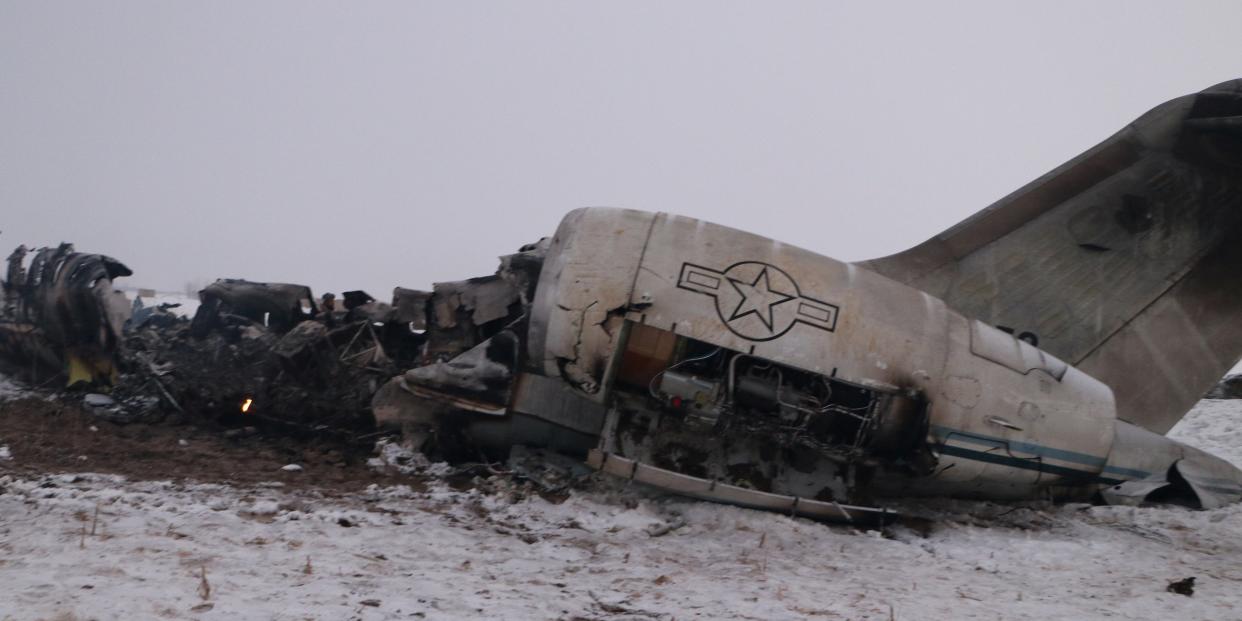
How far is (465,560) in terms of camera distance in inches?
220

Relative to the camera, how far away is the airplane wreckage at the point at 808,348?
24.3ft

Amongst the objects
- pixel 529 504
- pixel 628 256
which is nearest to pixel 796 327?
pixel 628 256

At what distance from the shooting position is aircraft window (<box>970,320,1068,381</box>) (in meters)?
8.09

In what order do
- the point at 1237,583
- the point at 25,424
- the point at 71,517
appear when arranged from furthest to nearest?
the point at 25,424, the point at 1237,583, the point at 71,517

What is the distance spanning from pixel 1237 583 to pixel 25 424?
11.4 m

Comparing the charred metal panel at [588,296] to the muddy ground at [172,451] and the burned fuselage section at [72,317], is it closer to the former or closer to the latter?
the muddy ground at [172,451]

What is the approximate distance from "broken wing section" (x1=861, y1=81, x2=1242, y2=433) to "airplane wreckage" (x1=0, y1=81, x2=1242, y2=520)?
27 mm

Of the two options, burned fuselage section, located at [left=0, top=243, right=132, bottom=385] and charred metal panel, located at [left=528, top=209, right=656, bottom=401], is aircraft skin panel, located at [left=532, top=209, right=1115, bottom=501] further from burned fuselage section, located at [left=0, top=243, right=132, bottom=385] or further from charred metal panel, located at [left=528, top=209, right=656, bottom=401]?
burned fuselage section, located at [left=0, top=243, right=132, bottom=385]

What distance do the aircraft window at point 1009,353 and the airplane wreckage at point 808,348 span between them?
28 millimetres

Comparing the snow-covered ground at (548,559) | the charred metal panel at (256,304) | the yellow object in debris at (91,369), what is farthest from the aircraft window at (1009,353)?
the yellow object in debris at (91,369)

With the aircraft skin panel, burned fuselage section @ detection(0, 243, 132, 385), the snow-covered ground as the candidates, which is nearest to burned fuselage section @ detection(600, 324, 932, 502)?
the aircraft skin panel

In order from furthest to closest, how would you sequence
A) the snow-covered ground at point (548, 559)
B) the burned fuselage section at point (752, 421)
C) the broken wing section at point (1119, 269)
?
1. the broken wing section at point (1119, 269)
2. the burned fuselage section at point (752, 421)
3. the snow-covered ground at point (548, 559)

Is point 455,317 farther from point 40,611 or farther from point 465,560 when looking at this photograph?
point 40,611

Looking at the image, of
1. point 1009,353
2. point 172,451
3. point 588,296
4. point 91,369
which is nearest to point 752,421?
Answer: point 588,296
